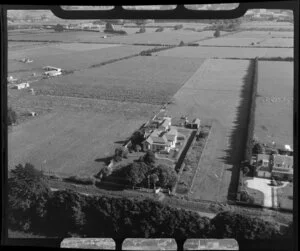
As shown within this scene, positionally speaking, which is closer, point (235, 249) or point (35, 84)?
point (235, 249)

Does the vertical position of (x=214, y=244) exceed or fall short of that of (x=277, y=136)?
it exceeds it

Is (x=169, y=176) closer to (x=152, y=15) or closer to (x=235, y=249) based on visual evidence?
(x=235, y=249)

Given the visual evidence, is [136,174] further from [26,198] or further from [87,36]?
[87,36]

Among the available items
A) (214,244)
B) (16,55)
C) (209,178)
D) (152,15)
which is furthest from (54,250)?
(16,55)

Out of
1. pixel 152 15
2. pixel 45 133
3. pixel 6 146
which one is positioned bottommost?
pixel 45 133

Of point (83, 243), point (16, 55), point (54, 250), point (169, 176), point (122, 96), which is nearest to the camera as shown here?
point (54, 250)

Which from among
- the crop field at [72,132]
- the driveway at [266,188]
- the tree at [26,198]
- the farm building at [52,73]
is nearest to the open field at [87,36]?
the crop field at [72,132]
